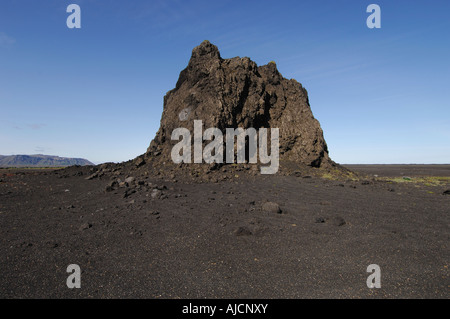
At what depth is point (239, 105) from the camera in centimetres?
2898

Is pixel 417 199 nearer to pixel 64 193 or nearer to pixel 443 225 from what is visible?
pixel 443 225

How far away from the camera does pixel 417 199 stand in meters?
18.6

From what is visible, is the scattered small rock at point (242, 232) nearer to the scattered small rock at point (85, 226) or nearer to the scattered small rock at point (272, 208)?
the scattered small rock at point (272, 208)

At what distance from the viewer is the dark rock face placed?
27922 millimetres

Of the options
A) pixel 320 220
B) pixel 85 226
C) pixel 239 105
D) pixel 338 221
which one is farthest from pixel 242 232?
pixel 239 105

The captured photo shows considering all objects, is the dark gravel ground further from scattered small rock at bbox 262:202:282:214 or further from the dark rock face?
the dark rock face

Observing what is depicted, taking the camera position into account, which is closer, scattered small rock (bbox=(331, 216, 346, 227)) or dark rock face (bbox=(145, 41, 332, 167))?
scattered small rock (bbox=(331, 216, 346, 227))

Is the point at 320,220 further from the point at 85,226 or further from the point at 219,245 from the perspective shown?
the point at 85,226

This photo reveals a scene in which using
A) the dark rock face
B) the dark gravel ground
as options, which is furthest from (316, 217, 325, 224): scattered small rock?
the dark rock face

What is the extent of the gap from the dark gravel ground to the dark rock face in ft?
38.2

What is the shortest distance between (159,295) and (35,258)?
5.21 meters

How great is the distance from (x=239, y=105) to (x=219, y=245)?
21.5 m

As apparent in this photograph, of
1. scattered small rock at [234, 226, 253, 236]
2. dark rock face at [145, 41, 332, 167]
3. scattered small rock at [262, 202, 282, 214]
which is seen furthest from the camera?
dark rock face at [145, 41, 332, 167]

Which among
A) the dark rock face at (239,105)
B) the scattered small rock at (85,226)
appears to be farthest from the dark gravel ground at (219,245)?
the dark rock face at (239,105)
